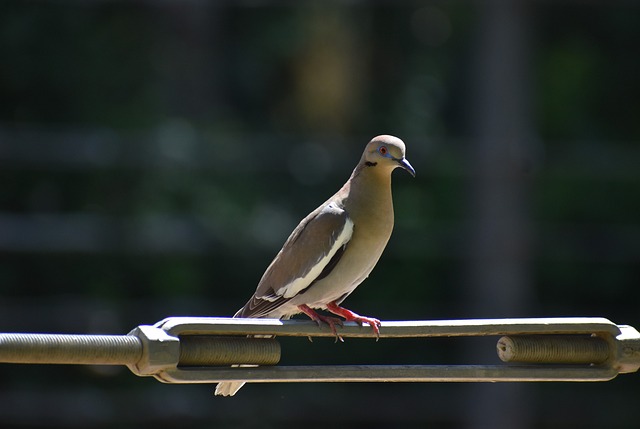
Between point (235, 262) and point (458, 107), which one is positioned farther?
point (458, 107)

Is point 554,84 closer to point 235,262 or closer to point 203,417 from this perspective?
point 235,262

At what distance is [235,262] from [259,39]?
204cm

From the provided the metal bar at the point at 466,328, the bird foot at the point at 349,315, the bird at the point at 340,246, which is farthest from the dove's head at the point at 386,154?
the metal bar at the point at 466,328

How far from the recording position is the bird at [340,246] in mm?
3914

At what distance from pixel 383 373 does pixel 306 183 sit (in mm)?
6749

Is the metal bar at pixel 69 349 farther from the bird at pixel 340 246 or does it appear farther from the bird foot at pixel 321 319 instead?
the bird at pixel 340 246

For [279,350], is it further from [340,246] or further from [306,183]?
[306,183]

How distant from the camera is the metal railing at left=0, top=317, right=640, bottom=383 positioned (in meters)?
2.15

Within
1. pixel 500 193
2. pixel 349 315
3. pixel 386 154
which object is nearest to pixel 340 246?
pixel 349 315

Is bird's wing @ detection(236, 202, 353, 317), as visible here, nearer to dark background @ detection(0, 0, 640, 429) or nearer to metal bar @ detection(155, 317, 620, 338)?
metal bar @ detection(155, 317, 620, 338)

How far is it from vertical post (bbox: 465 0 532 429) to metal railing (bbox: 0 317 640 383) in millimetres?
6389

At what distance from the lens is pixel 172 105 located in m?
9.84

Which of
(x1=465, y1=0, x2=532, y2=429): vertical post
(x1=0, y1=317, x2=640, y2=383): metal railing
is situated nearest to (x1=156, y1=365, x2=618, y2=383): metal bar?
(x1=0, y1=317, x2=640, y2=383): metal railing

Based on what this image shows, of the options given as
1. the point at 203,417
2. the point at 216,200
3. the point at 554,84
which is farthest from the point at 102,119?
the point at 554,84
